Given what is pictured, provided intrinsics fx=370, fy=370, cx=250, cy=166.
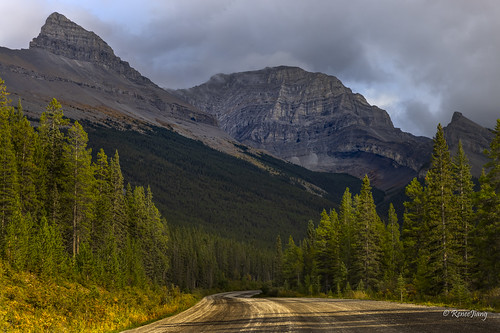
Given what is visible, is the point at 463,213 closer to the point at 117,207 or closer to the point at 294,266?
the point at 117,207

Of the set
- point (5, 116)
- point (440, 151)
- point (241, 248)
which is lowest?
point (241, 248)

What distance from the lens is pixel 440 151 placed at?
3434 centimetres

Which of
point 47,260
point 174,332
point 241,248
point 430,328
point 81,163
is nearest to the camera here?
point 430,328

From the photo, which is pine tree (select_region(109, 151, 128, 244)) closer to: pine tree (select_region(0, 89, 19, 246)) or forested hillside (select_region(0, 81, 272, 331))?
forested hillside (select_region(0, 81, 272, 331))

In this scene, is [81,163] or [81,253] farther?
[81,163]

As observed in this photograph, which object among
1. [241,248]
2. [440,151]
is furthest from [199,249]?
[440,151]

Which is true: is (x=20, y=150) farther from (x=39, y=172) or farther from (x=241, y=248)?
(x=241, y=248)

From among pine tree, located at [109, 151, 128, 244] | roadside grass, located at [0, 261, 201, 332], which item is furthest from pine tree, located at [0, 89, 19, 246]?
pine tree, located at [109, 151, 128, 244]

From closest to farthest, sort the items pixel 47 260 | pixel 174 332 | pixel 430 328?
pixel 430 328
pixel 174 332
pixel 47 260

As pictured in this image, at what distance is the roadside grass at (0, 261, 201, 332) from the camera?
16.4 metres

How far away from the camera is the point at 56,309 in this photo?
20766 mm

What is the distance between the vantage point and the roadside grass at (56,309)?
53.7 ft

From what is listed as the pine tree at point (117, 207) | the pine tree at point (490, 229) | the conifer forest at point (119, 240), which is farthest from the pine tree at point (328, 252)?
the pine tree at point (117, 207)

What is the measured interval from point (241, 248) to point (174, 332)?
137 m
